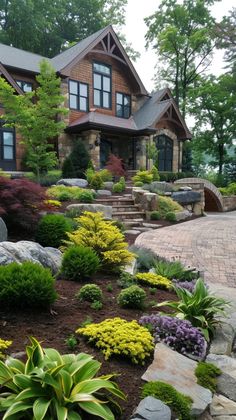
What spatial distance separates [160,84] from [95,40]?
12893mm

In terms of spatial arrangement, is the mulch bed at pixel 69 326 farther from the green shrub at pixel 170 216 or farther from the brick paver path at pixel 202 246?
the green shrub at pixel 170 216

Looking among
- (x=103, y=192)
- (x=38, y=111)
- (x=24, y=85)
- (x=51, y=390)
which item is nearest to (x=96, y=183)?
(x=103, y=192)

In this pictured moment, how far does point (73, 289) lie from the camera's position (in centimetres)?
460

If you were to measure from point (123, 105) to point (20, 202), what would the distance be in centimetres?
1841

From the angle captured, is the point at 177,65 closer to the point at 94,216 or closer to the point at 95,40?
the point at 95,40

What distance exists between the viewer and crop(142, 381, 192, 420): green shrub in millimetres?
2523

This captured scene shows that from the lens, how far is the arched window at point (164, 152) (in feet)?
78.9

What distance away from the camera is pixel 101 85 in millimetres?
22328

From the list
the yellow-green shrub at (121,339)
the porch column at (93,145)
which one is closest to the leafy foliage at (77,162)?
the porch column at (93,145)

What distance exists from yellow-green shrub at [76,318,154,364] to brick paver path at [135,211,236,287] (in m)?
3.71

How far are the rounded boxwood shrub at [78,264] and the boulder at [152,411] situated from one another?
8.64 feet

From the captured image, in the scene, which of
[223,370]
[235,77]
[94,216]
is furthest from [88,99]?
[223,370]

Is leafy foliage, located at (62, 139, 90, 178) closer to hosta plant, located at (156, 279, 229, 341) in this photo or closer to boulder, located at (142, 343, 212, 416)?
hosta plant, located at (156, 279, 229, 341)

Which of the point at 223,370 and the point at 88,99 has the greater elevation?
the point at 88,99
